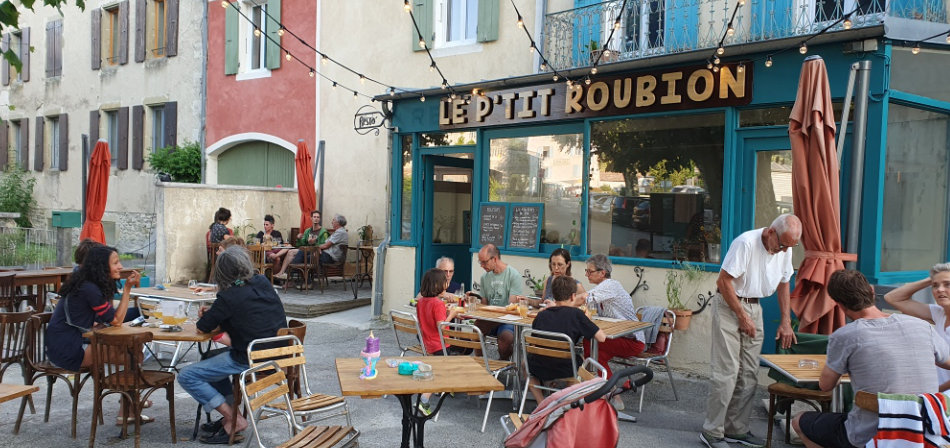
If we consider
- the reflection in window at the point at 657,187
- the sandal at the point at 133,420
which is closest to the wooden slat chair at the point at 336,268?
the reflection in window at the point at 657,187

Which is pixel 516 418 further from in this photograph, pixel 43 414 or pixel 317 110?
pixel 317 110

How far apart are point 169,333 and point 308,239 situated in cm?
710

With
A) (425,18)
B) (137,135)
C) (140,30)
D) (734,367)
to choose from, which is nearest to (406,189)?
(425,18)

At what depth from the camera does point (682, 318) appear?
6898 mm

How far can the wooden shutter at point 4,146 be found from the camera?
850 inches

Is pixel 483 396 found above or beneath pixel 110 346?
beneath

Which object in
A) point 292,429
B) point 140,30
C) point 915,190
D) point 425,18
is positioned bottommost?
point 292,429

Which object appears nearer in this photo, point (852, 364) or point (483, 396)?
point (852, 364)

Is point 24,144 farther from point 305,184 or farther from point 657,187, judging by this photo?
point 657,187

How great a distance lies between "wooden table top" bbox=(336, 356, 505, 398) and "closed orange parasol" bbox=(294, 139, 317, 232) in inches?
338

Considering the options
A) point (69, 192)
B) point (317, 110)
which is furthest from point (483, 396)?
point (69, 192)

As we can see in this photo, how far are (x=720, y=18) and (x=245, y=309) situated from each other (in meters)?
6.08

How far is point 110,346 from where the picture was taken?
15.7 ft

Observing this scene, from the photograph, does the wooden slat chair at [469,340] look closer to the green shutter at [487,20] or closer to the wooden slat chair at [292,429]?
the wooden slat chair at [292,429]
